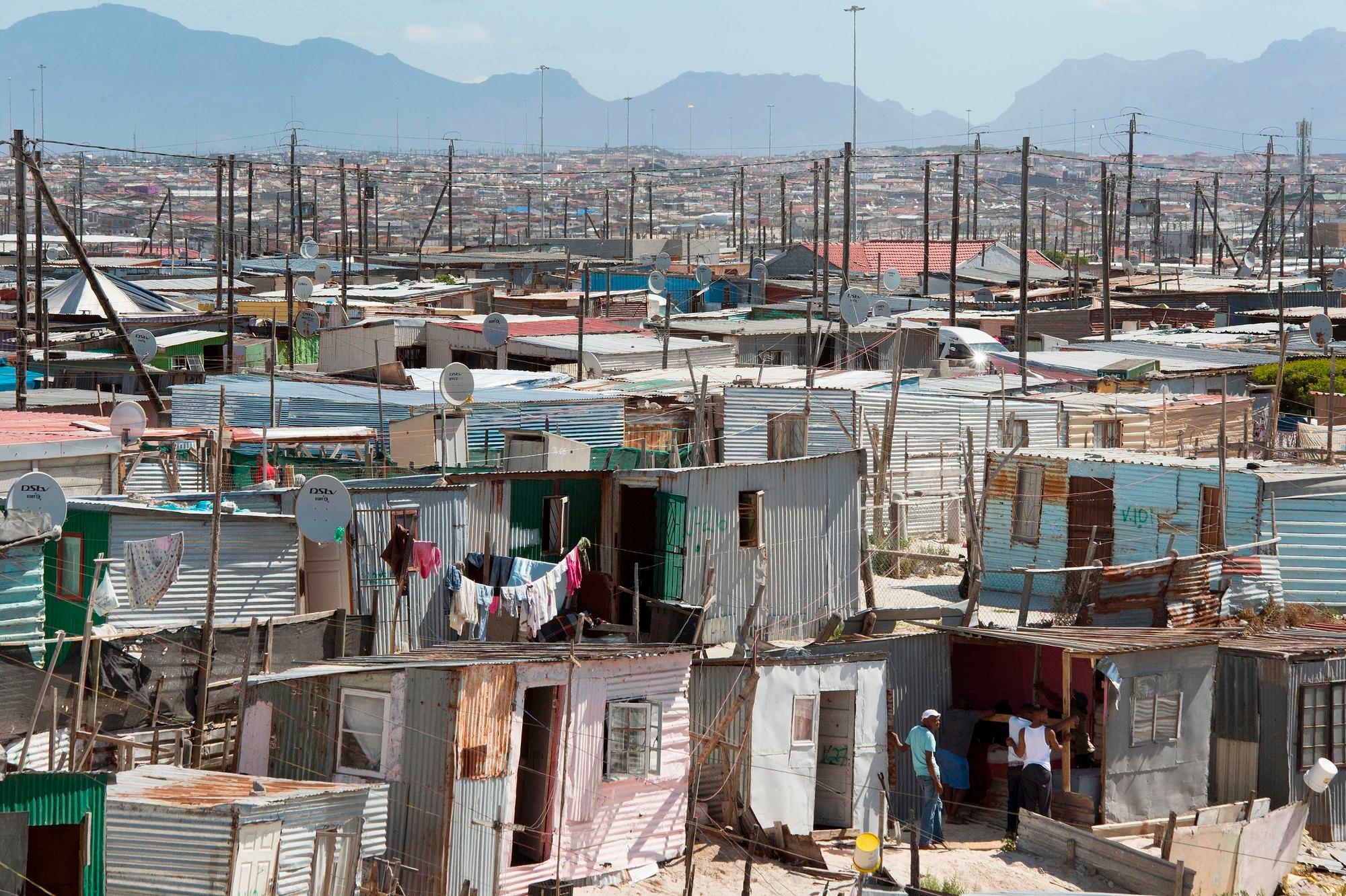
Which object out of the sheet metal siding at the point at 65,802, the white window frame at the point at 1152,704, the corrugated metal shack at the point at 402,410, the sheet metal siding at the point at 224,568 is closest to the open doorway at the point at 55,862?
the sheet metal siding at the point at 65,802

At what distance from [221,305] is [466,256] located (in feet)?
73.8

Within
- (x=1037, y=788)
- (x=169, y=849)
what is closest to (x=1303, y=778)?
(x=1037, y=788)

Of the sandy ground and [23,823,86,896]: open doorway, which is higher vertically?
[23,823,86,896]: open doorway

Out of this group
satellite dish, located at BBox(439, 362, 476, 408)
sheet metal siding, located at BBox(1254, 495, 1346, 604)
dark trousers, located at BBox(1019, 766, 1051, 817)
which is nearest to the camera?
dark trousers, located at BBox(1019, 766, 1051, 817)

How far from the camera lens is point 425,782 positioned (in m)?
12.3

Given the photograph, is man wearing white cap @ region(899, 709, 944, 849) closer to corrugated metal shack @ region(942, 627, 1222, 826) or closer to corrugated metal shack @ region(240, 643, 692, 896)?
corrugated metal shack @ region(942, 627, 1222, 826)

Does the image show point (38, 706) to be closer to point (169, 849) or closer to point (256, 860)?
point (169, 849)

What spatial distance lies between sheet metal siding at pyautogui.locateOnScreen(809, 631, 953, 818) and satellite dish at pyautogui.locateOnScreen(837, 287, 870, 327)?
489 inches

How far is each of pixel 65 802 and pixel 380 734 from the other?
3199 millimetres

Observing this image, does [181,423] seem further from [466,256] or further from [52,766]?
[466,256]

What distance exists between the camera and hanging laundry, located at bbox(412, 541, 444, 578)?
15.4m

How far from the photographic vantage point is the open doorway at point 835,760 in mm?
14672

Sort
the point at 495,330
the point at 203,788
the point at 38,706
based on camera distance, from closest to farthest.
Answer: the point at 203,788
the point at 38,706
the point at 495,330

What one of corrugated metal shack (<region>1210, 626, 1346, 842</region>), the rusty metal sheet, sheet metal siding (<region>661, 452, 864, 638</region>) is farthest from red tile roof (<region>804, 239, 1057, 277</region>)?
the rusty metal sheet
